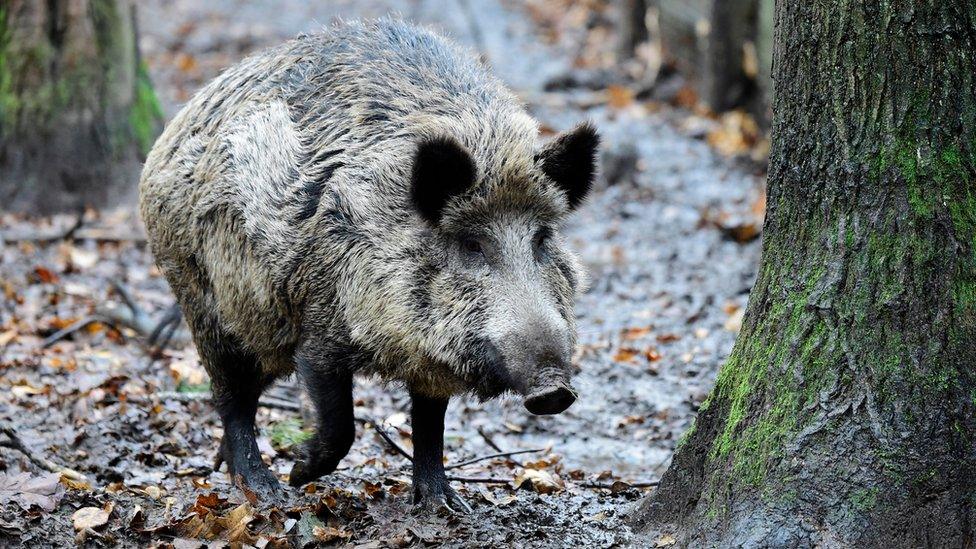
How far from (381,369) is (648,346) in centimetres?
355

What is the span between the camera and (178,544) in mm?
4492

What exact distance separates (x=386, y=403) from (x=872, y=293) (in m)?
3.93

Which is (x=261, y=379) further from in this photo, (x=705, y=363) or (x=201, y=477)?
(x=705, y=363)

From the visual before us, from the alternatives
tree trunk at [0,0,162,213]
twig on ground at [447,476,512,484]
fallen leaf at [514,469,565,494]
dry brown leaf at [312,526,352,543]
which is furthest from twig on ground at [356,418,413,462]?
tree trunk at [0,0,162,213]

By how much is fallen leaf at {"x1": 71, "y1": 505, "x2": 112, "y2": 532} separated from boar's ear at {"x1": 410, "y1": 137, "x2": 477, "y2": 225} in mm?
1886

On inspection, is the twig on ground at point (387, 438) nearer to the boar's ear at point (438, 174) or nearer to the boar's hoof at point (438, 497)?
the boar's hoof at point (438, 497)

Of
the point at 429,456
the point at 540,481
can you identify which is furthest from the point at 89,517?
the point at 540,481

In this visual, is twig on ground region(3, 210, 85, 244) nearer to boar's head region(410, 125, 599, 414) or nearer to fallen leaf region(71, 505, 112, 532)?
fallen leaf region(71, 505, 112, 532)

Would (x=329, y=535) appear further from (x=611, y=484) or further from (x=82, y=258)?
(x=82, y=258)

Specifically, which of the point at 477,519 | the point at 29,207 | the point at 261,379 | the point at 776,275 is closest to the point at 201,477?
the point at 261,379

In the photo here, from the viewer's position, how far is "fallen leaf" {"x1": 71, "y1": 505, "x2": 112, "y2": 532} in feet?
14.9

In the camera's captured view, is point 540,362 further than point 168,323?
No

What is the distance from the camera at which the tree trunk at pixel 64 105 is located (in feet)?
33.8

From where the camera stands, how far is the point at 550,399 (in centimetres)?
412
